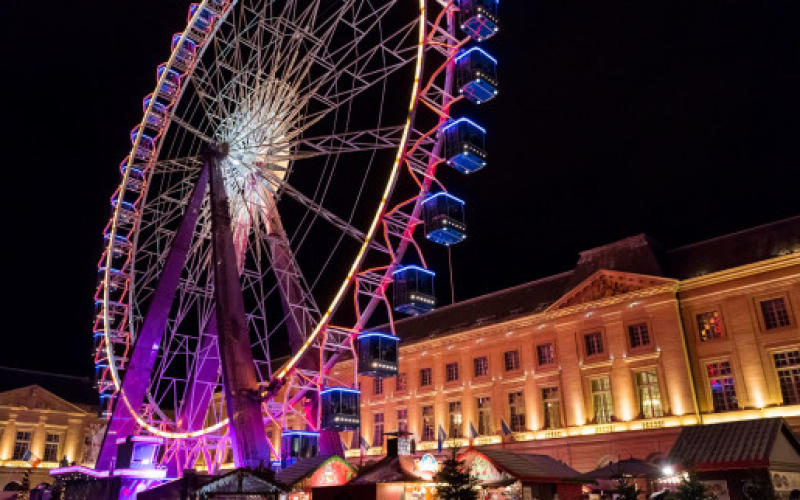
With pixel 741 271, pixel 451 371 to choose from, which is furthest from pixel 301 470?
pixel 451 371

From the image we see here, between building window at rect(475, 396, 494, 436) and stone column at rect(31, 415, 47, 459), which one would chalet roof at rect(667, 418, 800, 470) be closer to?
building window at rect(475, 396, 494, 436)

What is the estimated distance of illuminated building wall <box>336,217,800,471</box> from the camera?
3850cm

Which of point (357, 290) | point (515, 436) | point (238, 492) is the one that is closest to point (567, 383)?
point (515, 436)

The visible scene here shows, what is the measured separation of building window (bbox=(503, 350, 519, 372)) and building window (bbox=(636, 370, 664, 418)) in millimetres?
9606

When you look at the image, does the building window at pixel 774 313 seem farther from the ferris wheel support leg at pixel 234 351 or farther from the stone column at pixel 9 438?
the stone column at pixel 9 438

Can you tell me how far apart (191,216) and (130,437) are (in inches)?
424

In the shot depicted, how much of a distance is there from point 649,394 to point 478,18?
27.5 metres

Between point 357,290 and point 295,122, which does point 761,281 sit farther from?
point 295,122

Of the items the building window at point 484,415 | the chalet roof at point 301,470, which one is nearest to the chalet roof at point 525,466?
the chalet roof at point 301,470

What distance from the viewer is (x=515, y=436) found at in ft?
153

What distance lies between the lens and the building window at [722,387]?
38.8 metres

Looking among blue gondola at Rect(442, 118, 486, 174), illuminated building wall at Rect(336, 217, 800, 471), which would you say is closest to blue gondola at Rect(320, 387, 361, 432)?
blue gondola at Rect(442, 118, 486, 174)

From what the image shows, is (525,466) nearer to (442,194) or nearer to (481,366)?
(442,194)

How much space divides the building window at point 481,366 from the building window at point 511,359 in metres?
1.75
